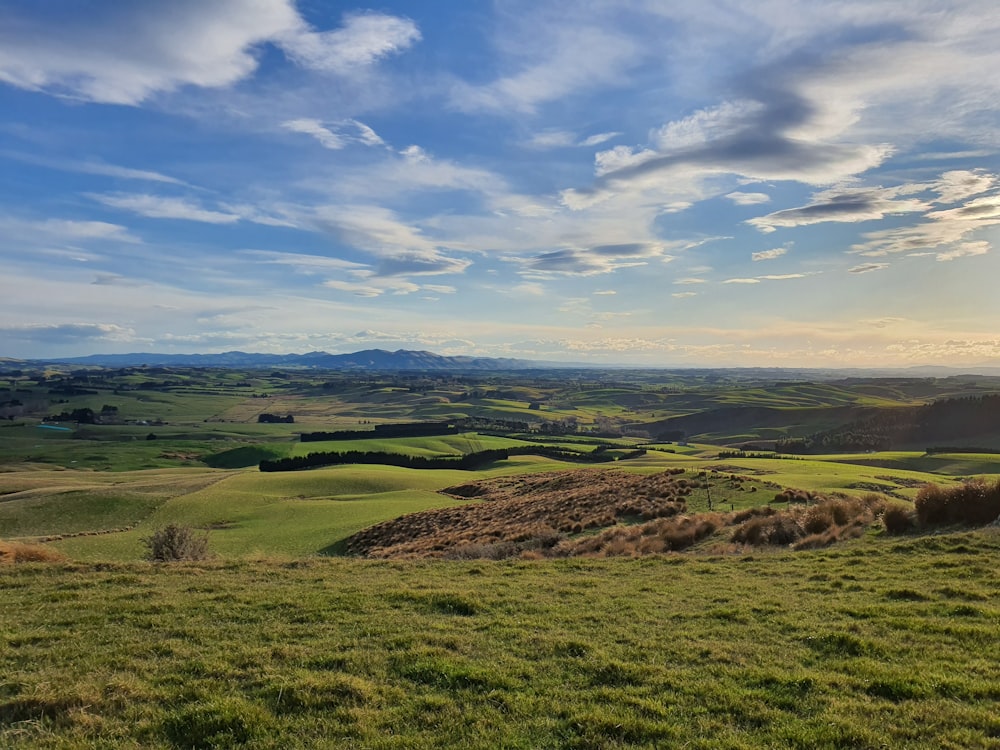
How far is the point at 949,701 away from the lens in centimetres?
745

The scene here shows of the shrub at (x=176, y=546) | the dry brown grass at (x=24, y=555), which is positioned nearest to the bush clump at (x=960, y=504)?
the shrub at (x=176, y=546)

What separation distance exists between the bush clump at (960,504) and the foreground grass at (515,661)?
4.89m

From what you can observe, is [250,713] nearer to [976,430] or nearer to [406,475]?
[406,475]

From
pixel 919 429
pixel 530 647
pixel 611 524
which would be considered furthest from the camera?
pixel 919 429

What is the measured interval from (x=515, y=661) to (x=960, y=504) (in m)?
19.5

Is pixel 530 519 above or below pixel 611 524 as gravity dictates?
below

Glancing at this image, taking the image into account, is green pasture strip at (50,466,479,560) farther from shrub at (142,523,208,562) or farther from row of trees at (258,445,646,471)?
row of trees at (258,445,646,471)

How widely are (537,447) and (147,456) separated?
72315 mm

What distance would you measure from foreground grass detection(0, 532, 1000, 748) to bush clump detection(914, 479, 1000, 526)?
489cm

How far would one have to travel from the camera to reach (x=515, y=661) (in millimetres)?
9234

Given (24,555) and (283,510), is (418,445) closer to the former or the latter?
(283,510)

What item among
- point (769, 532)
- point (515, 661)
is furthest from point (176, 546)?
point (769, 532)

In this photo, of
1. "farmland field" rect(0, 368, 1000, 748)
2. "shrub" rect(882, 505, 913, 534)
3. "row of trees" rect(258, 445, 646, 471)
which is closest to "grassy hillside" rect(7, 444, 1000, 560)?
"shrub" rect(882, 505, 913, 534)

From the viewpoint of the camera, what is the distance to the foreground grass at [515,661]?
6980 millimetres
